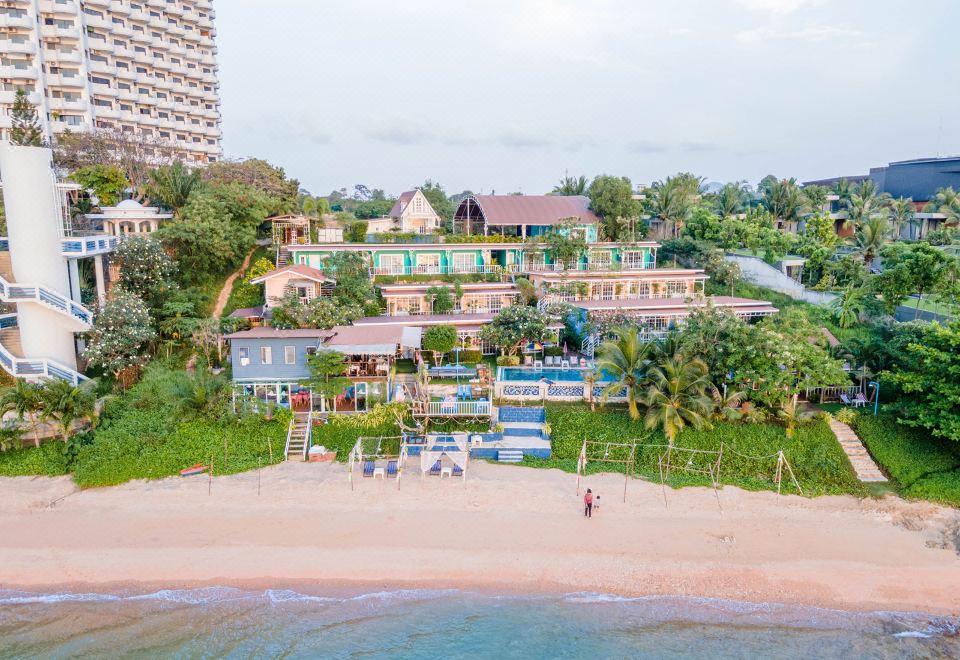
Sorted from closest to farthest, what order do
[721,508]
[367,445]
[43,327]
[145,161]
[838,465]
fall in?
[721,508] → [838,465] → [367,445] → [43,327] → [145,161]

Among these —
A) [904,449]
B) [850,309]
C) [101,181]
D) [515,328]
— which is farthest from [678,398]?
[101,181]

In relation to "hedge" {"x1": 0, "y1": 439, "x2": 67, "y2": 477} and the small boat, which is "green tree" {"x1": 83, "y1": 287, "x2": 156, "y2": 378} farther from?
the small boat

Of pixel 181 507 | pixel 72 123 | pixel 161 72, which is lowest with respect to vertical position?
pixel 181 507

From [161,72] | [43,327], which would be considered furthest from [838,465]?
[161,72]

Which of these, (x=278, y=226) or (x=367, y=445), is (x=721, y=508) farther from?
(x=278, y=226)

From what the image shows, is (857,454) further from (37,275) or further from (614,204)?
(37,275)

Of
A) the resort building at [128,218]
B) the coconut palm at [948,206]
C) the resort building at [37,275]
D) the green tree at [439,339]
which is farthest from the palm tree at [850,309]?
the resort building at [128,218]
